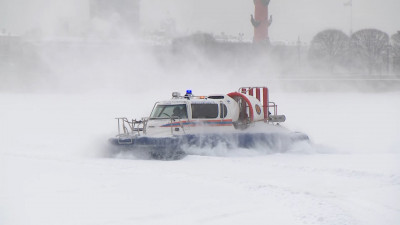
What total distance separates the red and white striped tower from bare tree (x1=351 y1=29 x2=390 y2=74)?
1762cm

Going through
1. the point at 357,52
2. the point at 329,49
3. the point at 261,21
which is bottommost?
the point at 357,52

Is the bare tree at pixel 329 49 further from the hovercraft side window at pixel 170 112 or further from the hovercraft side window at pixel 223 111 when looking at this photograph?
the hovercraft side window at pixel 170 112

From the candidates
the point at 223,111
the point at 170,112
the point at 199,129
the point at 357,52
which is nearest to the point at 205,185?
the point at 199,129

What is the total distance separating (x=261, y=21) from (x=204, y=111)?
238 ft

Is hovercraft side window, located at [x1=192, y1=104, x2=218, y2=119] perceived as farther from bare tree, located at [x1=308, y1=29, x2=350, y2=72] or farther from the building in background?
the building in background

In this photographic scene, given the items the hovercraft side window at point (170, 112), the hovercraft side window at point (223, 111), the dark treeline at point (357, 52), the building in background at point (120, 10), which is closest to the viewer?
the hovercraft side window at point (170, 112)

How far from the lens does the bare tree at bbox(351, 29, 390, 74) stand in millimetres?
60750

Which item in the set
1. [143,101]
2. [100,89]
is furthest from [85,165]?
[100,89]

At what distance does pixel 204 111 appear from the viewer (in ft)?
47.2

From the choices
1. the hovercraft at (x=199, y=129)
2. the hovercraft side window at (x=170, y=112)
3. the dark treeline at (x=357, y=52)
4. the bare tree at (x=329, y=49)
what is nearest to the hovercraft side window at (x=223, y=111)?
the hovercraft at (x=199, y=129)

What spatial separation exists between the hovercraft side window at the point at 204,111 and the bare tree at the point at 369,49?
152ft

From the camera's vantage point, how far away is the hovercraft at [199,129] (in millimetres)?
13352

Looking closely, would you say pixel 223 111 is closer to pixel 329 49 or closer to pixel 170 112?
pixel 170 112

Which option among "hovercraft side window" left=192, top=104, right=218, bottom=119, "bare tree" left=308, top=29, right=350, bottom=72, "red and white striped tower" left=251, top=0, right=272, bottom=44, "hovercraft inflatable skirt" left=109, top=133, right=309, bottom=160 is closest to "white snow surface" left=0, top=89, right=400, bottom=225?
"hovercraft inflatable skirt" left=109, top=133, right=309, bottom=160
